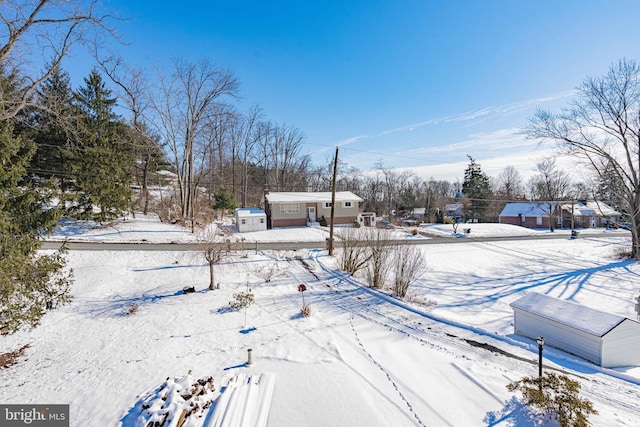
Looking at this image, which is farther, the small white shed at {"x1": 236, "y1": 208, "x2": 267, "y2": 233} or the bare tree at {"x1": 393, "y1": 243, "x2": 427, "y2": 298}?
the small white shed at {"x1": 236, "y1": 208, "x2": 267, "y2": 233}

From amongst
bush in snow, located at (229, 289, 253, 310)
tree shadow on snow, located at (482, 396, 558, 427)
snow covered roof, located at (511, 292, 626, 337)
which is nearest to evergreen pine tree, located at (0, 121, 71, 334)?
bush in snow, located at (229, 289, 253, 310)

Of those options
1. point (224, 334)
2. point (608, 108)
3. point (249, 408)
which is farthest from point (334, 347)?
point (608, 108)

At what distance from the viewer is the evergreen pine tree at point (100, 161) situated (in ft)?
67.1

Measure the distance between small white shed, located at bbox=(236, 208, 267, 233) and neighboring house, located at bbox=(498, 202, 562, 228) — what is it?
41.1 m

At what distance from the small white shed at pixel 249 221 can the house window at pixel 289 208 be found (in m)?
3.05

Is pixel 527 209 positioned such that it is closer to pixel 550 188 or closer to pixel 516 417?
pixel 550 188

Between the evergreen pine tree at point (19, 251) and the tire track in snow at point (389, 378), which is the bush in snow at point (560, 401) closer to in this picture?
the tire track in snow at point (389, 378)

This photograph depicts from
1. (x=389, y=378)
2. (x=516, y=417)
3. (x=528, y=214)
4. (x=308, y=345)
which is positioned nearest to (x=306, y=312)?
(x=308, y=345)

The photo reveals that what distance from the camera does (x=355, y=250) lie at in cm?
1473

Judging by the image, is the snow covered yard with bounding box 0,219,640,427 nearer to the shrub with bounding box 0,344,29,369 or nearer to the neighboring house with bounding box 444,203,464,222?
the shrub with bounding box 0,344,29,369

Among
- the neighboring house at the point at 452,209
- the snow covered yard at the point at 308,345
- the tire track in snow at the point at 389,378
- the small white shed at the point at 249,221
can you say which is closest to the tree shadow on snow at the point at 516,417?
the snow covered yard at the point at 308,345

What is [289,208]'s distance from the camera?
31.0 meters

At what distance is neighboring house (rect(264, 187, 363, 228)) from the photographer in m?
30.6

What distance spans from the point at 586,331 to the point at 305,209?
26.0 metres
